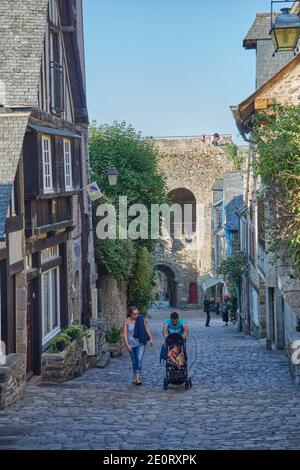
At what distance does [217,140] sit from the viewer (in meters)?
48.7

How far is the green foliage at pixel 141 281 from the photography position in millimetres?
26469

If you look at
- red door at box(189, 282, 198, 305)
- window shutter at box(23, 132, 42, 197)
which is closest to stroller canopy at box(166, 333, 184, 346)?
window shutter at box(23, 132, 42, 197)

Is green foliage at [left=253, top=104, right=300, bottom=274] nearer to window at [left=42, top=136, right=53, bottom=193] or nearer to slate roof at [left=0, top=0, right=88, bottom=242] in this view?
slate roof at [left=0, top=0, right=88, bottom=242]

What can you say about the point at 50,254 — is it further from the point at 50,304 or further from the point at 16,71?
the point at 16,71

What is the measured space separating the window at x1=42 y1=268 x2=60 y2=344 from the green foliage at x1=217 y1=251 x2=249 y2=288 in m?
14.2

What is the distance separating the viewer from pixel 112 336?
→ 2336cm

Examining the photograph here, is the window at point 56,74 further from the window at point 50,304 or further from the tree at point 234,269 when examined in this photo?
the tree at point 234,269

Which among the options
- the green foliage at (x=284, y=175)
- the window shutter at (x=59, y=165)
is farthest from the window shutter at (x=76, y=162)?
the green foliage at (x=284, y=175)

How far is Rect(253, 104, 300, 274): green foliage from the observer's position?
11859 mm

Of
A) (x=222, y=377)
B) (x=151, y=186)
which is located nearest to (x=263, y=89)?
(x=222, y=377)

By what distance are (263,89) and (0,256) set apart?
9.20 metres

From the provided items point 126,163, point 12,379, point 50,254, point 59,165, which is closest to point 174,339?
point 12,379

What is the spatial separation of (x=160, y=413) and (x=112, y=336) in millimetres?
12213
